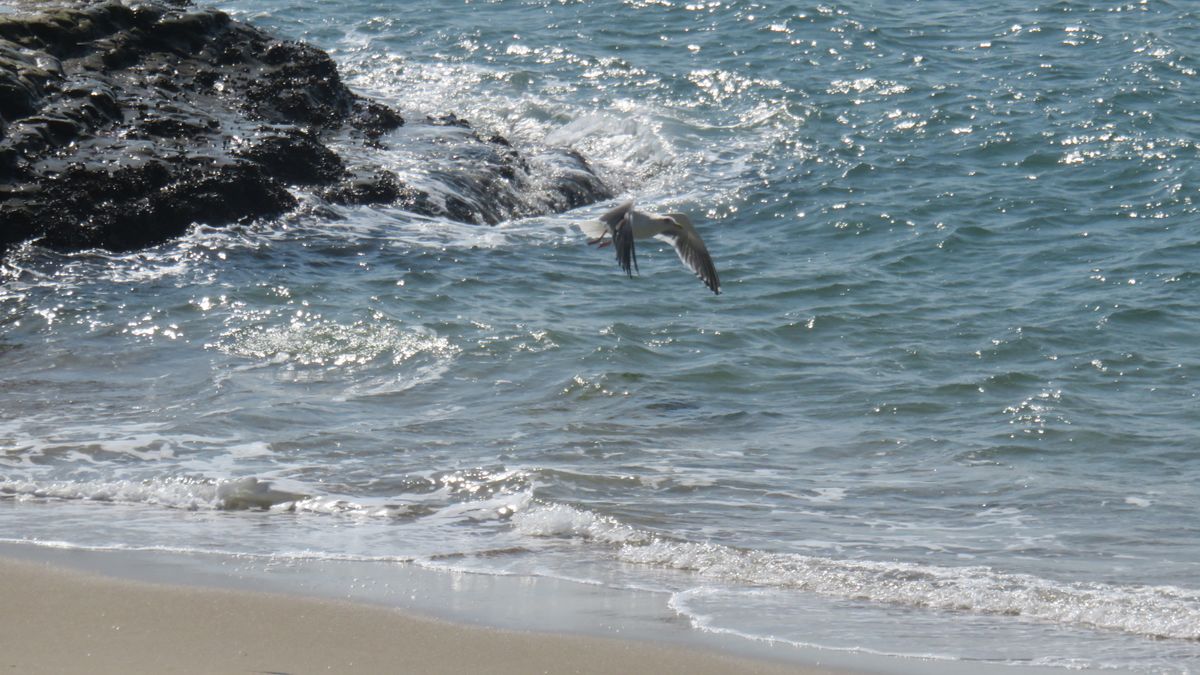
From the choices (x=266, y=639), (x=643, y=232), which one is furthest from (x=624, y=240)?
(x=266, y=639)

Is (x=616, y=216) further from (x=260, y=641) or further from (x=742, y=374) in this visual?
(x=260, y=641)

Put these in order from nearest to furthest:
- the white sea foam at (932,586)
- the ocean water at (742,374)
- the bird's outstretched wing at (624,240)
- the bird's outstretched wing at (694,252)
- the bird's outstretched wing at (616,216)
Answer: the white sea foam at (932,586)
the ocean water at (742,374)
the bird's outstretched wing at (624,240)
the bird's outstretched wing at (616,216)
the bird's outstretched wing at (694,252)

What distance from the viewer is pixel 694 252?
881 cm

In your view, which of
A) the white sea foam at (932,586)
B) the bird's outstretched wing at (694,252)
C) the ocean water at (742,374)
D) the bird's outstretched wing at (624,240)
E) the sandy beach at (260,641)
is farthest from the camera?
the bird's outstretched wing at (694,252)

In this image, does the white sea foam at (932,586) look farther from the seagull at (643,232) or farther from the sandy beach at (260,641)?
the seagull at (643,232)

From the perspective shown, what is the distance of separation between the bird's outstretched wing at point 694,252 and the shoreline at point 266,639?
392cm

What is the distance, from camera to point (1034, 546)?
237 inches

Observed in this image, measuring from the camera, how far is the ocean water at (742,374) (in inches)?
221

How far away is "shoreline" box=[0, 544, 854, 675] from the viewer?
4301 millimetres

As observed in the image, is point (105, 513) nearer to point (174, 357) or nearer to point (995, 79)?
point (174, 357)

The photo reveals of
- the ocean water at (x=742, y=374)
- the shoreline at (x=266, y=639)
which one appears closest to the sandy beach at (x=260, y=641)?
the shoreline at (x=266, y=639)

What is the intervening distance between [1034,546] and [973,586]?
728mm

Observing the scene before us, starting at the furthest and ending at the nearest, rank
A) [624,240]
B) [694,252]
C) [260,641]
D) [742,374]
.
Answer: [694,252], [742,374], [624,240], [260,641]

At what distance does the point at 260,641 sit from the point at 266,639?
24 millimetres
